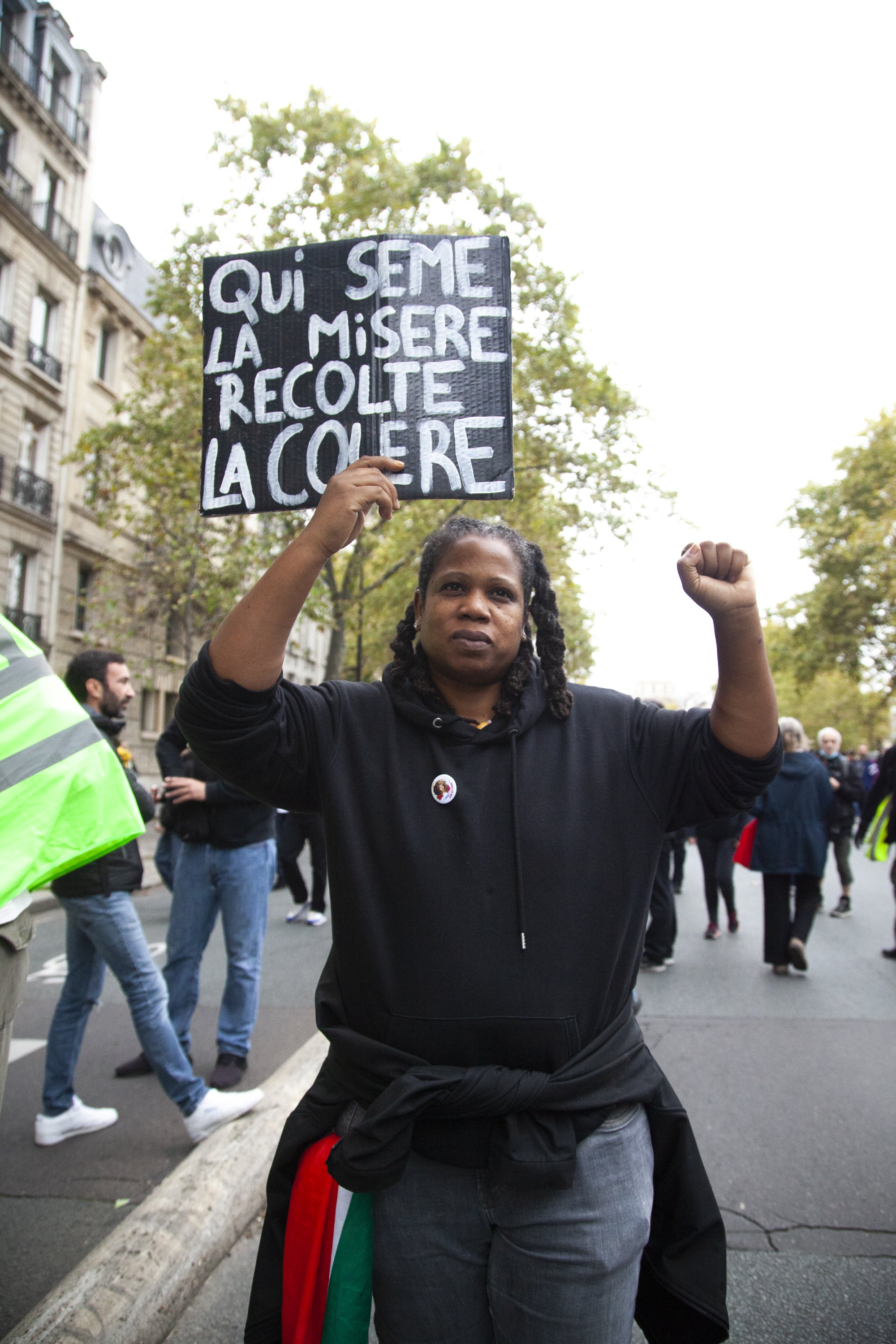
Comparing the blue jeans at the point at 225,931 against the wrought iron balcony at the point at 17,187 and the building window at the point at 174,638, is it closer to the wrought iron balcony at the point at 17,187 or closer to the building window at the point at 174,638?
the building window at the point at 174,638

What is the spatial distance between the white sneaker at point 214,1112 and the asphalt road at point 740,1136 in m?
0.14

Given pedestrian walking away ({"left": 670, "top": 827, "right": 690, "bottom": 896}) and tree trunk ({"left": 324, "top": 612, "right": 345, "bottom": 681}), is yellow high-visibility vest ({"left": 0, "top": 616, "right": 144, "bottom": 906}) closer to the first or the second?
pedestrian walking away ({"left": 670, "top": 827, "right": 690, "bottom": 896})

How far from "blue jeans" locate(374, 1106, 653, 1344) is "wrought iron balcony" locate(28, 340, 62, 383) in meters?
24.8

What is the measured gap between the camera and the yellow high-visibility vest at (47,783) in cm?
180

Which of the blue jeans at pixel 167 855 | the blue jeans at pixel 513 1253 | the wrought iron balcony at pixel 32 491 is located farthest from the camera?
the wrought iron balcony at pixel 32 491

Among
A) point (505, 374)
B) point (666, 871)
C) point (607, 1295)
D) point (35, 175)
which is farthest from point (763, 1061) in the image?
point (35, 175)

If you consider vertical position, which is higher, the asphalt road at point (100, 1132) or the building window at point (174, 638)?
the building window at point (174, 638)

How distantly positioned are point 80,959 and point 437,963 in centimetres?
310

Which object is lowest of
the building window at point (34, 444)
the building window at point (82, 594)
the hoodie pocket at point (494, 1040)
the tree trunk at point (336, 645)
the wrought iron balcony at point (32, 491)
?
the hoodie pocket at point (494, 1040)

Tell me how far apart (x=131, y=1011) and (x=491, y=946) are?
283cm

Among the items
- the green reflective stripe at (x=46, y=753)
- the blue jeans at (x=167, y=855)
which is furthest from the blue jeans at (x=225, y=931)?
the green reflective stripe at (x=46, y=753)

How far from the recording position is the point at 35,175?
23.9 metres

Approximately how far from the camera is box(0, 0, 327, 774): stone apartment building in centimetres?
2253

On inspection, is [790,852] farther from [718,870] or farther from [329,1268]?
[329,1268]
